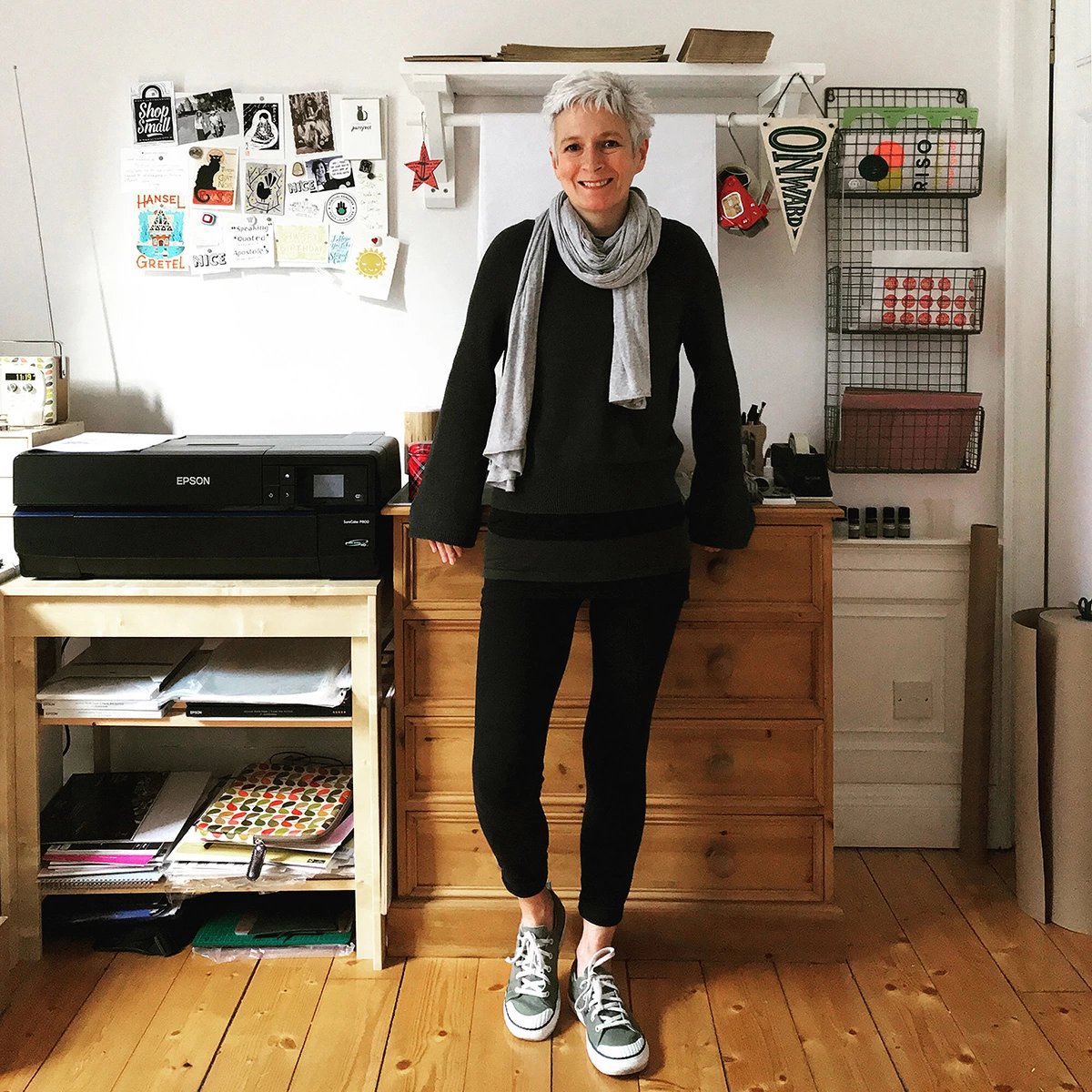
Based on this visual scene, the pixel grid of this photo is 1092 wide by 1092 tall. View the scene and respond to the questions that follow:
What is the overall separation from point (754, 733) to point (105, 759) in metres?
1.48

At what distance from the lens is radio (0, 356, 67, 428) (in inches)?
89.3

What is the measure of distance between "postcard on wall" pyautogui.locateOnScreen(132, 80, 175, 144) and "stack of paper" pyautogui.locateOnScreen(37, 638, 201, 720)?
1133 millimetres

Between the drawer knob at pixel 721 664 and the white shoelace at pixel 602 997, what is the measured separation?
1.72ft

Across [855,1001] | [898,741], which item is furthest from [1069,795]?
[855,1001]

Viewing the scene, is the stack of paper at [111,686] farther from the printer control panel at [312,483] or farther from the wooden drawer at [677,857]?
the wooden drawer at [677,857]

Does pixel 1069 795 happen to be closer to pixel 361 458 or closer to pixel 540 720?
pixel 540 720

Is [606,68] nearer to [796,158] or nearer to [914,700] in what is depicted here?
[796,158]

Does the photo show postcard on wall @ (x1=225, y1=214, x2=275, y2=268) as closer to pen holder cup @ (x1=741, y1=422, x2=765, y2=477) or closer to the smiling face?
the smiling face

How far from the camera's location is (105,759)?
8.18ft

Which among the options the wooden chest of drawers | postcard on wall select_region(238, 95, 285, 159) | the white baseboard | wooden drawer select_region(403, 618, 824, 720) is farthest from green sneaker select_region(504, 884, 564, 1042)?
postcard on wall select_region(238, 95, 285, 159)

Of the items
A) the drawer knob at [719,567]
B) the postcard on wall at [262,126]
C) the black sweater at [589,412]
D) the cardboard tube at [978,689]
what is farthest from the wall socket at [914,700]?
the postcard on wall at [262,126]

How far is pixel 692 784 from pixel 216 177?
65.1 inches

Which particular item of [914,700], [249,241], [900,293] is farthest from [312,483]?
[914,700]

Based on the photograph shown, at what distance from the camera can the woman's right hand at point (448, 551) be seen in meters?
1.88
